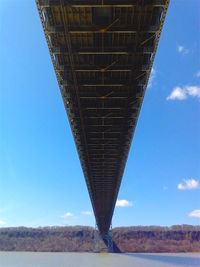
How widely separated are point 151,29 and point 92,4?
2.98 metres

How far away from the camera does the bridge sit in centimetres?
1266

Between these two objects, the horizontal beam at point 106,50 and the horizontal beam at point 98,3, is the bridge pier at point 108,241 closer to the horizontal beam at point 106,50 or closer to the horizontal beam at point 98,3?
the horizontal beam at point 106,50

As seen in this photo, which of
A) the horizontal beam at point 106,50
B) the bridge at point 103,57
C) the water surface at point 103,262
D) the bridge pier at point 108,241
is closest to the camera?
the bridge at point 103,57

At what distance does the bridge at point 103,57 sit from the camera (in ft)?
41.5

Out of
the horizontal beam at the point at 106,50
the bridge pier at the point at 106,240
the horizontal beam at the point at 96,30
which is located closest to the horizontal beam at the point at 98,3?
the horizontal beam at the point at 96,30

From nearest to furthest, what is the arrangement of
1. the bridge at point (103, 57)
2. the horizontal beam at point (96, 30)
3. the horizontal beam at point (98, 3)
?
the horizontal beam at point (98, 3) → the bridge at point (103, 57) → the horizontal beam at point (96, 30)

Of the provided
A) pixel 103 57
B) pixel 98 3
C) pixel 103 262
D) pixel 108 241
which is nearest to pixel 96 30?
pixel 98 3

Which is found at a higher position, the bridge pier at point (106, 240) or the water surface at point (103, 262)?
the bridge pier at point (106, 240)

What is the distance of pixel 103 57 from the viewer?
1588 cm

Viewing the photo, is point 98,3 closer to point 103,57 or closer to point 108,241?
point 103,57

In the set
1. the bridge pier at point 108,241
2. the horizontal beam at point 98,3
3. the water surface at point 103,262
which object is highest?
the horizontal beam at point 98,3

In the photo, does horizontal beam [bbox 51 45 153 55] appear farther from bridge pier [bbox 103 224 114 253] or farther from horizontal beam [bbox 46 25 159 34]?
bridge pier [bbox 103 224 114 253]

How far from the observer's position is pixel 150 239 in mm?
127062

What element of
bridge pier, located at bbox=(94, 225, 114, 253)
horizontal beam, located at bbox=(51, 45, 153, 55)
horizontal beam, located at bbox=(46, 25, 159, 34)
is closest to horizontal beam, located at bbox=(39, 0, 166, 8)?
horizontal beam, located at bbox=(46, 25, 159, 34)
